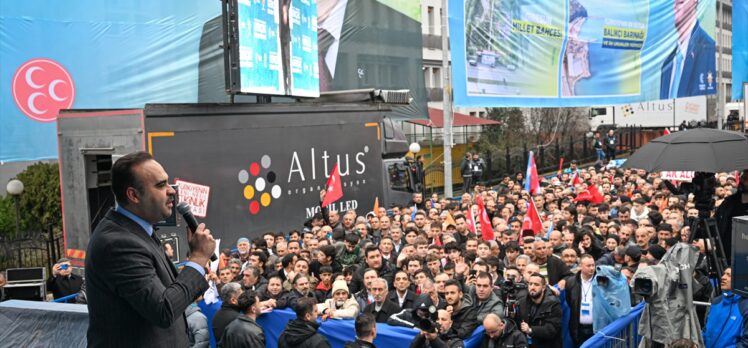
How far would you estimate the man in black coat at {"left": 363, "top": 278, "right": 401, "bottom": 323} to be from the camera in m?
8.18

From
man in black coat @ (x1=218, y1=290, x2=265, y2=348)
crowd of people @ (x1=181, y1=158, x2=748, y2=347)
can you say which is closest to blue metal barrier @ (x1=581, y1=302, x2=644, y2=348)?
crowd of people @ (x1=181, y1=158, x2=748, y2=347)

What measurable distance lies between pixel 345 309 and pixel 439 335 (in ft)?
4.43

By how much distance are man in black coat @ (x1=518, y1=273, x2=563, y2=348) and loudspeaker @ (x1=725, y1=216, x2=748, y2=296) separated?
6.90ft

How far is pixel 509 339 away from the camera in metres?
7.21

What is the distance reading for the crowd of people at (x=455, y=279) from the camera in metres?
7.37

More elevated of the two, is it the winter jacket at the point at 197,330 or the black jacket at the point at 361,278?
the black jacket at the point at 361,278

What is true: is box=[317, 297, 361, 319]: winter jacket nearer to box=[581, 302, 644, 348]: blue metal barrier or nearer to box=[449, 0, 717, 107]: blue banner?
box=[581, 302, 644, 348]: blue metal barrier

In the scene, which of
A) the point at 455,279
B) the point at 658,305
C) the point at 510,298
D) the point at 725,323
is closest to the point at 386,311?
the point at 455,279

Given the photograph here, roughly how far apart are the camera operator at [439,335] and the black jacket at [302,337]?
32.8 inches

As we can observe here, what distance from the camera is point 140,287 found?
2846 mm

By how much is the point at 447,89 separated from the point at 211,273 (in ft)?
38.7

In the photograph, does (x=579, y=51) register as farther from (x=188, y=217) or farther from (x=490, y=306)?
(x=188, y=217)

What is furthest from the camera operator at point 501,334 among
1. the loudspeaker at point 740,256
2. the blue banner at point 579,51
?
the blue banner at point 579,51

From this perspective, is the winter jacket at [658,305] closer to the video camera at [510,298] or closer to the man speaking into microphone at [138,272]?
the video camera at [510,298]
